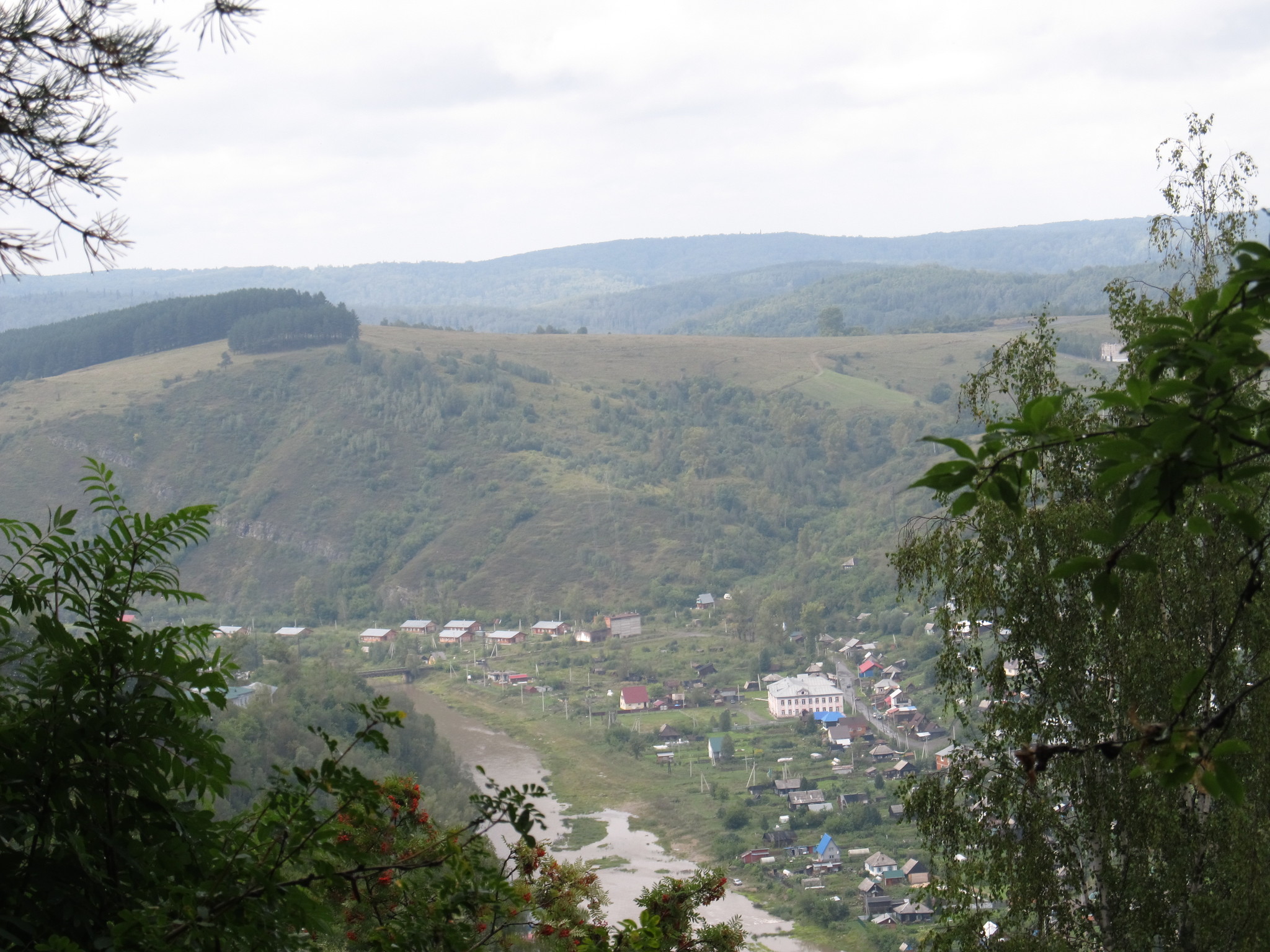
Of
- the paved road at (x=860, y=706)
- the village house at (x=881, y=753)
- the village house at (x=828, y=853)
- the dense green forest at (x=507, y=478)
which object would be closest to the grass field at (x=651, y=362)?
the dense green forest at (x=507, y=478)

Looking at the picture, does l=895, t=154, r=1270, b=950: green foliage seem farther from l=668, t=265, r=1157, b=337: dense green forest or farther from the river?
l=668, t=265, r=1157, b=337: dense green forest

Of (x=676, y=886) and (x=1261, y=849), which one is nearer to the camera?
(x=676, y=886)

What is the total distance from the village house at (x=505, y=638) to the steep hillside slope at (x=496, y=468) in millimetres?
2913

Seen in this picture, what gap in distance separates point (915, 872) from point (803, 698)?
1463 centimetres

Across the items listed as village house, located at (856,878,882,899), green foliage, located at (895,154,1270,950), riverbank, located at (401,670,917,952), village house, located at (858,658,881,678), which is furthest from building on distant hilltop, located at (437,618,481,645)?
green foliage, located at (895,154,1270,950)

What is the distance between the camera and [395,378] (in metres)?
65.6

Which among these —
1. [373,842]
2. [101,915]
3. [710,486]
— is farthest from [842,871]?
[710,486]

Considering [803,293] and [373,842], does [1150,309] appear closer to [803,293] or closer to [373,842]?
[373,842]

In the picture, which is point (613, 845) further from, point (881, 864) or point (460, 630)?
point (460, 630)

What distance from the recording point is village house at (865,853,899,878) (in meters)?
20.5

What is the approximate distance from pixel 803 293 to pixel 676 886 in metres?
132

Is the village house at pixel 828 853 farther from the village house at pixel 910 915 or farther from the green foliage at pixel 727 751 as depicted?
the green foliage at pixel 727 751

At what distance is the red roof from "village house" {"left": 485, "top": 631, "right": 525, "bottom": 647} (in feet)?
29.9

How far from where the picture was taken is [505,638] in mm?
45562
